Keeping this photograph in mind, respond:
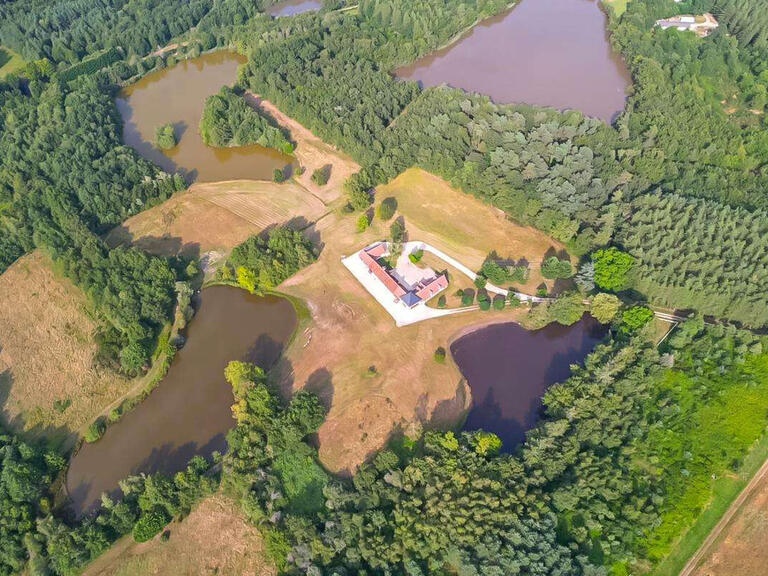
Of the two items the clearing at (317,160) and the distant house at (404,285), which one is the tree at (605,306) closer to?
the distant house at (404,285)

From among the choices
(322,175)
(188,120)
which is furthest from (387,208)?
(188,120)

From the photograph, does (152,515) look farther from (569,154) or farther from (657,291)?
(569,154)

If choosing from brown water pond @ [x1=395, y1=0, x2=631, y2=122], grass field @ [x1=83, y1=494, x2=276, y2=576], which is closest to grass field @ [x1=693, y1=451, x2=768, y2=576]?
grass field @ [x1=83, y1=494, x2=276, y2=576]

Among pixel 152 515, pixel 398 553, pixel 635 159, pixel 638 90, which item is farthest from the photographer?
pixel 638 90

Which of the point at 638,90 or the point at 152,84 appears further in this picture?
the point at 152,84

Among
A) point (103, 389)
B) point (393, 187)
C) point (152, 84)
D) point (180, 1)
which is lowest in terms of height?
point (103, 389)

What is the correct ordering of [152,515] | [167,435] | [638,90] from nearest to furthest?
1. [152,515]
2. [167,435]
3. [638,90]

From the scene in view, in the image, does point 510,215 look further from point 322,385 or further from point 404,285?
point 322,385

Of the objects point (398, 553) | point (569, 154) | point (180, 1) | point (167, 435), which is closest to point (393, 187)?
point (569, 154)
